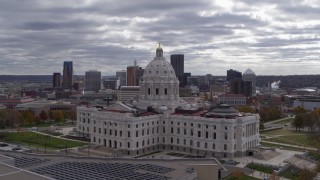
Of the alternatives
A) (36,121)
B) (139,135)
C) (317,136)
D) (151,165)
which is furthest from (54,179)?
(36,121)

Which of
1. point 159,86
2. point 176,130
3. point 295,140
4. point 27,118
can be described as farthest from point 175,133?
point 27,118

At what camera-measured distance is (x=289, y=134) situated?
120m

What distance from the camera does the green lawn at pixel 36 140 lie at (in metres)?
99.6

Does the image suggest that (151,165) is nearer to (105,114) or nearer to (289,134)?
(105,114)

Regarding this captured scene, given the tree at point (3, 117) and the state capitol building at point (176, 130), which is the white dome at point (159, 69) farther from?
the tree at point (3, 117)

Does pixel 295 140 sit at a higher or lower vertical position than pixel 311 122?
lower

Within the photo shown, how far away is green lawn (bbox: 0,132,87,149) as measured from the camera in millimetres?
99644

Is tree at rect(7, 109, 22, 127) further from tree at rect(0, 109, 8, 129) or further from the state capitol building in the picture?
the state capitol building

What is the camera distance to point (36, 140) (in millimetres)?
105188

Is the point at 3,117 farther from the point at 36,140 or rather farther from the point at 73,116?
the point at 36,140

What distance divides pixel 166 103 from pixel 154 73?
28.2 ft

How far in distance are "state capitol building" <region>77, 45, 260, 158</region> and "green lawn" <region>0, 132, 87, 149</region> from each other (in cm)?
711

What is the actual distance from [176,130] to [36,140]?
35.1 m

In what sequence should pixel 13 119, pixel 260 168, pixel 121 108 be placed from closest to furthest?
pixel 260 168 < pixel 121 108 < pixel 13 119
